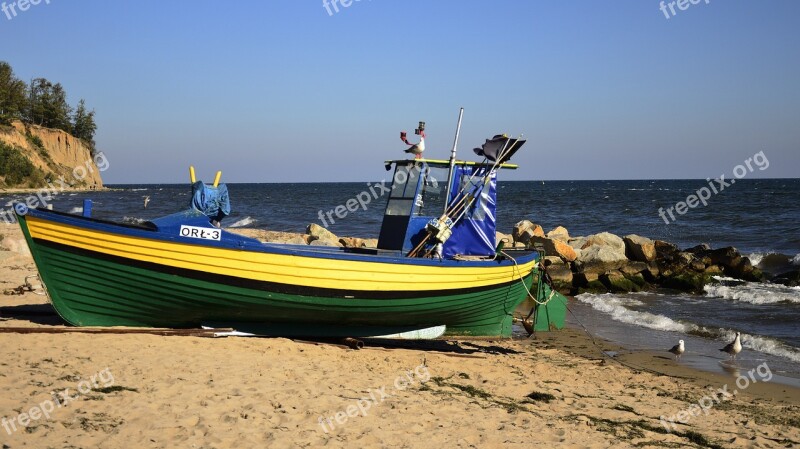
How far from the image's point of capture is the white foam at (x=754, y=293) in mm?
18453

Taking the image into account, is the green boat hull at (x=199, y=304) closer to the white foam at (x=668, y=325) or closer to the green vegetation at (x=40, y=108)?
the white foam at (x=668, y=325)

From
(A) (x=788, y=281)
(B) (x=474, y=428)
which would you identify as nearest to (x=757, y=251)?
(A) (x=788, y=281)

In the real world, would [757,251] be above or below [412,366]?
above

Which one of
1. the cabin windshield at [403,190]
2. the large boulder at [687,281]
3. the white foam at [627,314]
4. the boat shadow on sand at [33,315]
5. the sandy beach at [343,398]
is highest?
the cabin windshield at [403,190]

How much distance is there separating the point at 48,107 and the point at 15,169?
2308cm

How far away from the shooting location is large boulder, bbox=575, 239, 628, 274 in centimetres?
2102

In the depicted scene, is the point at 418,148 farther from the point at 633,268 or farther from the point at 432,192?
the point at 633,268

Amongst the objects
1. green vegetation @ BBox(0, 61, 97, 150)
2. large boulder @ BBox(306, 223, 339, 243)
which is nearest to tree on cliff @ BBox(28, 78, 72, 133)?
green vegetation @ BBox(0, 61, 97, 150)

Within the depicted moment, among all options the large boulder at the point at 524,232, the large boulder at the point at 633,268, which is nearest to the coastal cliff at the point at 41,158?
the large boulder at the point at 524,232

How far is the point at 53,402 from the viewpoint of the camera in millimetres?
6934

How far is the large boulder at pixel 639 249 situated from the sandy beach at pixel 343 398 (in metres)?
12.0

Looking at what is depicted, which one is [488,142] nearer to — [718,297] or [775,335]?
[775,335]

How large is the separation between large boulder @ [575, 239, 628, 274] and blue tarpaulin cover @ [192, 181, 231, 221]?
42.8ft

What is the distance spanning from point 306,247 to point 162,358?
148 inches
